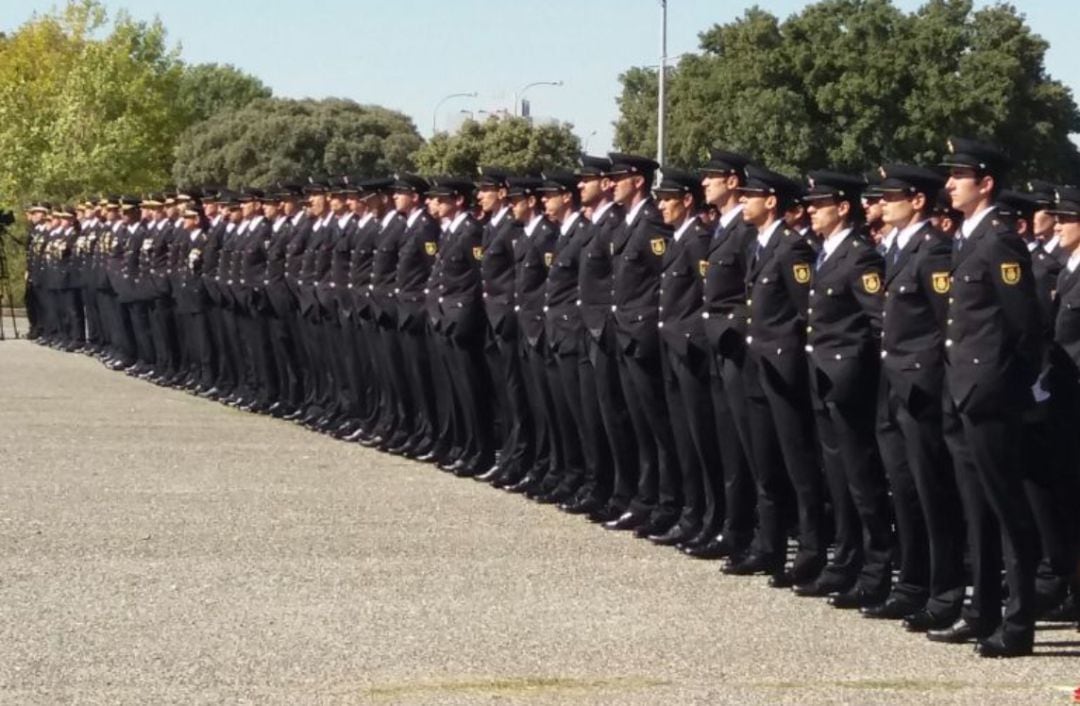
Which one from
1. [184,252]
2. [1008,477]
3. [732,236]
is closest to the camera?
[1008,477]

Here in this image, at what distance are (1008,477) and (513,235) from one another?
6.18 metres

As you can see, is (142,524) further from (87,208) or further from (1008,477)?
(87,208)

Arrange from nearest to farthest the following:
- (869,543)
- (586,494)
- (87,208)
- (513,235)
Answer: (869,543) < (586,494) < (513,235) < (87,208)

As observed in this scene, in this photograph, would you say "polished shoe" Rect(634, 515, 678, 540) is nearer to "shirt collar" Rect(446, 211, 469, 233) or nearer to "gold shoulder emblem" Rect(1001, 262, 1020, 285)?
"gold shoulder emblem" Rect(1001, 262, 1020, 285)

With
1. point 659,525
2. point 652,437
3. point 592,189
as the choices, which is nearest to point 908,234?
point 659,525

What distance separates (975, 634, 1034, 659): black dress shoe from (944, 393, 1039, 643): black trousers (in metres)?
0.02

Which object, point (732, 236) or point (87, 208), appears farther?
point (87, 208)

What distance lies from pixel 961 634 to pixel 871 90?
1942 inches

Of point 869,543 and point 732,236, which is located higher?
point 732,236

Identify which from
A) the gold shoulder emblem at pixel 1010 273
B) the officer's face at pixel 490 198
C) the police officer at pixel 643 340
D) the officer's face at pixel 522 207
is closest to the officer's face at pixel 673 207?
the police officer at pixel 643 340

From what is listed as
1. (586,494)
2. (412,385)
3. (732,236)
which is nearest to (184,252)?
(412,385)

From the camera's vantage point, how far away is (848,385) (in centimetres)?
1029

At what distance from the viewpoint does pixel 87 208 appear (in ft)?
98.4

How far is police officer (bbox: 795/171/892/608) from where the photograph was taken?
1029cm
